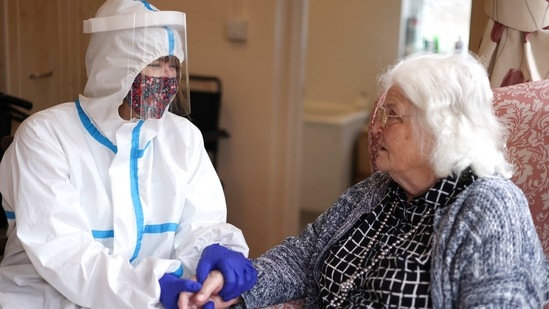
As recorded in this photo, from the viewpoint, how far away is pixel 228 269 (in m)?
1.73

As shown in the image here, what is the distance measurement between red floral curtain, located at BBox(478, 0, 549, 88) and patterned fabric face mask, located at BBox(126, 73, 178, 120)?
115 cm

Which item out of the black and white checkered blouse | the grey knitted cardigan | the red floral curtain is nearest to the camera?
the grey knitted cardigan

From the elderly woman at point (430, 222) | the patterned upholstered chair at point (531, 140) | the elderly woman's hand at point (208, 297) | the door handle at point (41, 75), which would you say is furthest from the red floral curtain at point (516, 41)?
the door handle at point (41, 75)

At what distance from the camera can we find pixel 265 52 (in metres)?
3.49

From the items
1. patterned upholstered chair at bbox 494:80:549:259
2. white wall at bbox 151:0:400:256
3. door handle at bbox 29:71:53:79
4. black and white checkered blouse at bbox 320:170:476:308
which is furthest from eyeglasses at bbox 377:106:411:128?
door handle at bbox 29:71:53:79

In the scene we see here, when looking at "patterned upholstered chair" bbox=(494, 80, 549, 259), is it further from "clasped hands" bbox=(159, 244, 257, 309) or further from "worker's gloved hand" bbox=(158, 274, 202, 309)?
"worker's gloved hand" bbox=(158, 274, 202, 309)

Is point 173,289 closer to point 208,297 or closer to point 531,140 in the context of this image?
point 208,297

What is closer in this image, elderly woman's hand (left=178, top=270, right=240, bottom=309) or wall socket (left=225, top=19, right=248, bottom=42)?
elderly woman's hand (left=178, top=270, right=240, bottom=309)

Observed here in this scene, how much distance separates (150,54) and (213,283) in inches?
22.5

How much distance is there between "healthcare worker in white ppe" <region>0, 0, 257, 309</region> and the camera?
5.49 ft

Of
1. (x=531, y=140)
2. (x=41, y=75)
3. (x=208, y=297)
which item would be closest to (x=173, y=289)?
(x=208, y=297)

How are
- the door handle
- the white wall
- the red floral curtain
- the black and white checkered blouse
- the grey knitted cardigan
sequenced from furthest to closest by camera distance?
1. the door handle
2. the white wall
3. the red floral curtain
4. the black and white checkered blouse
5. the grey knitted cardigan

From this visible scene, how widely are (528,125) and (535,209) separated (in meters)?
0.22

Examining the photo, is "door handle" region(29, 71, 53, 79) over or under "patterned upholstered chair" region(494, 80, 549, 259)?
under
